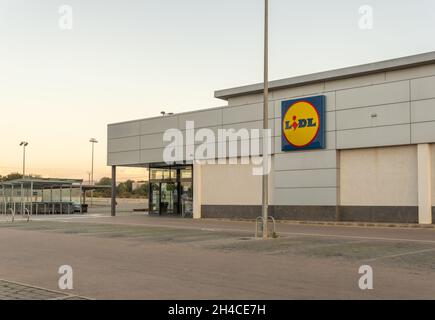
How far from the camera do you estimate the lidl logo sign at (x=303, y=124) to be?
2756 cm

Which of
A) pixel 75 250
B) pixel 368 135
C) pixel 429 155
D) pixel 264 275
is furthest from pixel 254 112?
pixel 264 275

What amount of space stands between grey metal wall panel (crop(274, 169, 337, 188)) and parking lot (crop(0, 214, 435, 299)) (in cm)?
826

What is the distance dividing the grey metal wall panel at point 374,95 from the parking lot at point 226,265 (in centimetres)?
790

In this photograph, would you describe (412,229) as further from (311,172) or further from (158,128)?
(158,128)

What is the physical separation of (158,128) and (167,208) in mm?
6537

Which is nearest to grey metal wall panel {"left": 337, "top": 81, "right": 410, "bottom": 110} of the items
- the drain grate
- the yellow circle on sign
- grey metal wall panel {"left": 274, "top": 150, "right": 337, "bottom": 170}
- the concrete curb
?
the yellow circle on sign

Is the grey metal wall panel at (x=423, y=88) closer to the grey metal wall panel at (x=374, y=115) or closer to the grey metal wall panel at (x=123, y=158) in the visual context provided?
the grey metal wall panel at (x=374, y=115)

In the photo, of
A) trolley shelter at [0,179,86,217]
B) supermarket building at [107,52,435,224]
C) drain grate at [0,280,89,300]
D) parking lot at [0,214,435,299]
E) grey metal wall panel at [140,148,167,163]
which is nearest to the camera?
drain grate at [0,280,89,300]

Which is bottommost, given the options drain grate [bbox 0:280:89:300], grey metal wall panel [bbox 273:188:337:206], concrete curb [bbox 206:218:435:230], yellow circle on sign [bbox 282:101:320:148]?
concrete curb [bbox 206:218:435:230]

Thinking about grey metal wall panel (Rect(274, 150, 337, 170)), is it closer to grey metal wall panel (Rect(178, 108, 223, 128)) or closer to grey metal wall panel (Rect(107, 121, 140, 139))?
grey metal wall panel (Rect(178, 108, 223, 128))

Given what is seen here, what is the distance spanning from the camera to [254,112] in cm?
3089

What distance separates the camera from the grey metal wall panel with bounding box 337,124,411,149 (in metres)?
24.5

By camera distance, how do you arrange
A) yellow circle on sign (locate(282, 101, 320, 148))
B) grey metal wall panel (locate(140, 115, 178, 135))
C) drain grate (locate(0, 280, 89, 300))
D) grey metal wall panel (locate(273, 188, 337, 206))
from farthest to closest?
grey metal wall panel (locate(140, 115, 178, 135)) → yellow circle on sign (locate(282, 101, 320, 148)) → grey metal wall panel (locate(273, 188, 337, 206)) → drain grate (locate(0, 280, 89, 300))

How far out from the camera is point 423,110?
2384 cm
